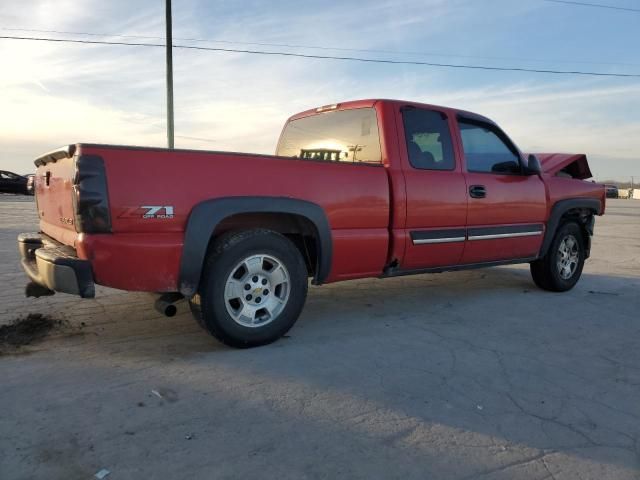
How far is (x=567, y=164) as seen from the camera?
630cm

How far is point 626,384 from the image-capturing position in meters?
3.38

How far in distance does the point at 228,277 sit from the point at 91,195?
103 cm

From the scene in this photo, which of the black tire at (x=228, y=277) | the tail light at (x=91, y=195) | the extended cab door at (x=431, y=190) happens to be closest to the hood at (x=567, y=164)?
the extended cab door at (x=431, y=190)

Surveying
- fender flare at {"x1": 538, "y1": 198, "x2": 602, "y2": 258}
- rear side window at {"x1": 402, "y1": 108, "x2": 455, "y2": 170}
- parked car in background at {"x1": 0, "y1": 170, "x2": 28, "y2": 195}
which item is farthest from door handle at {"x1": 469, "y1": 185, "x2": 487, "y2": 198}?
parked car in background at {"x1": 0, "y1": 170, "x2": 28, "y2": 195}

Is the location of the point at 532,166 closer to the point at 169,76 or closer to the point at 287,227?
the point at 287,227

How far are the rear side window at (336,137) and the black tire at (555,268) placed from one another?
2.70m

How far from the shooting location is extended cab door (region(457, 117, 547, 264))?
17.0ft

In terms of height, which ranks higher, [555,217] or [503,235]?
[555,217]

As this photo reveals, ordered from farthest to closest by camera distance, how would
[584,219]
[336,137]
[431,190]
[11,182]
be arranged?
[11,182] → [584,219] → [336,137] → [431,190]

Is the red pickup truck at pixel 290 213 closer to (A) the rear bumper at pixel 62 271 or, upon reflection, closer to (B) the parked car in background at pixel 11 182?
(A) the rear bumper at pixel 62 271

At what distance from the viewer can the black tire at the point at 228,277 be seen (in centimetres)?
364

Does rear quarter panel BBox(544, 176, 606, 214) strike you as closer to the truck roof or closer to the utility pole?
the truck roof

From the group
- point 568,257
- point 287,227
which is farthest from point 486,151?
point 287,227

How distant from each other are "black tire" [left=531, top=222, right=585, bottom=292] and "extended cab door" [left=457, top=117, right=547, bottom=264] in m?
0.29
